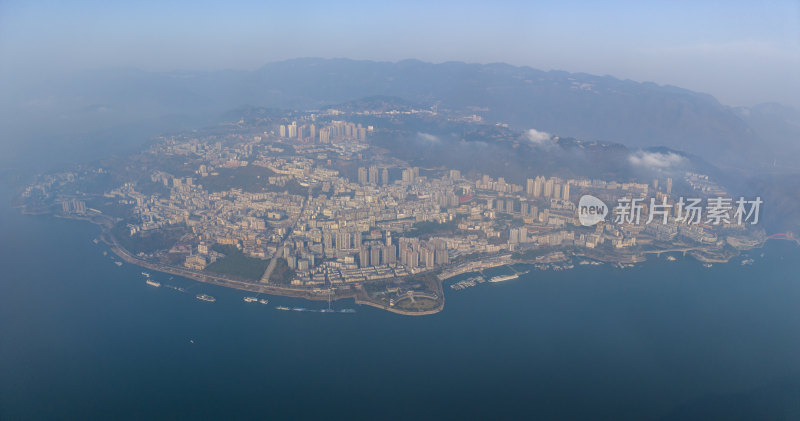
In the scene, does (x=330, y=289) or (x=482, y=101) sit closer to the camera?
(x=330, y=289)

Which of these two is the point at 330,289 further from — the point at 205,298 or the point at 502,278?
the point at 502,278

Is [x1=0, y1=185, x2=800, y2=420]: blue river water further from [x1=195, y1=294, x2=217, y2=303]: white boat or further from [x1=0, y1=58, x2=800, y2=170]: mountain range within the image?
[x1=0, y1=58, x2=800, y2=170]: mountain range

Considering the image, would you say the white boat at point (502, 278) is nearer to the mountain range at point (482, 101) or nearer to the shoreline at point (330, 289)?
the shoreline at point (330, 289)

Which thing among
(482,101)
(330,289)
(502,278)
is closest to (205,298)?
(330,289)

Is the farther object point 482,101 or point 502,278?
point 482,101

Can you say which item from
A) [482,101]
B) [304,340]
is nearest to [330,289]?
[304,340]

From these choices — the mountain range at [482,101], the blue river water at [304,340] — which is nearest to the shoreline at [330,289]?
the blue river water at [304,340]

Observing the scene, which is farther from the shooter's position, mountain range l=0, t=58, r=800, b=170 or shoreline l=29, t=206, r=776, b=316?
mountain range l=0, t=58, r=800, b=170

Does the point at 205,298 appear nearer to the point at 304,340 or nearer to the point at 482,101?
the point at 304,340

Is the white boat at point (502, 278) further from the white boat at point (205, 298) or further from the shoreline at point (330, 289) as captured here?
the white boat at point (205, 298)

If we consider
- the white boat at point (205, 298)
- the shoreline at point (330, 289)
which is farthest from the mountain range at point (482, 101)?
the white boat at point (205, 298)

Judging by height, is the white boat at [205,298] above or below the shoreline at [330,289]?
below

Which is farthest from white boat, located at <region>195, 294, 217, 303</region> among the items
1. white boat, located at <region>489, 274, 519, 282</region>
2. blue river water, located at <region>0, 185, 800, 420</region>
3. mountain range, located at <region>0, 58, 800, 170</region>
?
mountain range, located at <region>0, 58, 800, 170</region>

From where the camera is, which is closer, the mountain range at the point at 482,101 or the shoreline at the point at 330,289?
the shoreline at the point at 330,289
